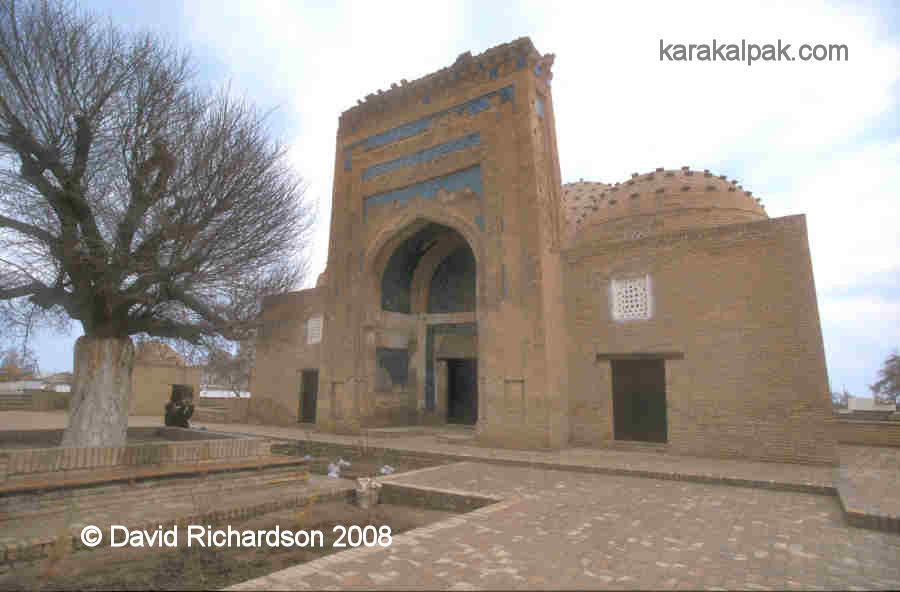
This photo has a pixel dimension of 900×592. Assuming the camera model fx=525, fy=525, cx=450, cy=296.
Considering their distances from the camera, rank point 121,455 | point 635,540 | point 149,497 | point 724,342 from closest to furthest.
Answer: point 635,540
point 149,497
point 121,455
point 724,342

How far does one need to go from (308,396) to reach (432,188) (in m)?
7.99

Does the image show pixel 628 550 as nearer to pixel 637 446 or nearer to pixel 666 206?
pixel 637 446

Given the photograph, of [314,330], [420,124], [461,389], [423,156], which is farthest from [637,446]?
[314,330]

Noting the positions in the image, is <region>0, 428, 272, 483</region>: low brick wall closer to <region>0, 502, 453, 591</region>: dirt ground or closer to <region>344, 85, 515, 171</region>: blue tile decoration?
<region>0, 502, 453, 591</region>: dirt ground

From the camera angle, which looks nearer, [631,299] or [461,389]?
[631,299]

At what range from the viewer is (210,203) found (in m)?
7.12

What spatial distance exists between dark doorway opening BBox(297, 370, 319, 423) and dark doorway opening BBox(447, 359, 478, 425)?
4318mm

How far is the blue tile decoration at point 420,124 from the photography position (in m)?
12.5

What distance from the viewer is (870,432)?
12234mm

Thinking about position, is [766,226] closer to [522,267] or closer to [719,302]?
[719,302]

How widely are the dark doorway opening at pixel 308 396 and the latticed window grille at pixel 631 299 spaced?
973 centimetres

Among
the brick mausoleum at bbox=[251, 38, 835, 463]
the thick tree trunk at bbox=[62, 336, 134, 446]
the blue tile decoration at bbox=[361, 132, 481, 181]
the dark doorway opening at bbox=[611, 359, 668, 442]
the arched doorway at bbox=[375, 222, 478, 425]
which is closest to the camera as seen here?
the thick tree trunk at bbox=[62, 336, 134, 446]

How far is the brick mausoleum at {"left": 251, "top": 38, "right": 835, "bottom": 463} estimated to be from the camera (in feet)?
30.8

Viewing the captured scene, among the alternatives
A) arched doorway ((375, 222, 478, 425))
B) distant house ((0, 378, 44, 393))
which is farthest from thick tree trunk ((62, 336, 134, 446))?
distant house ((0, 378, 44, 393))
